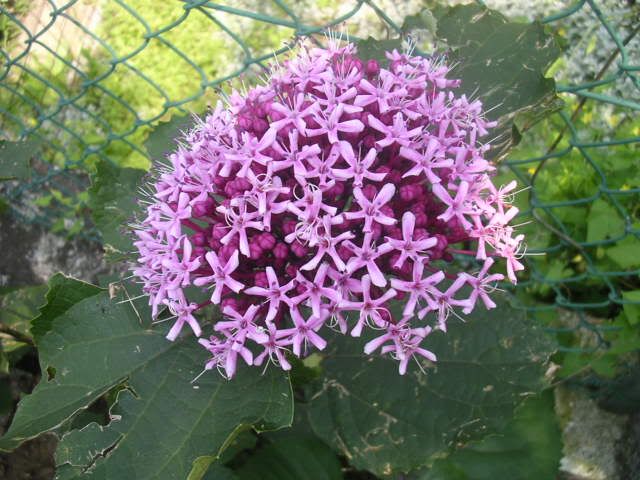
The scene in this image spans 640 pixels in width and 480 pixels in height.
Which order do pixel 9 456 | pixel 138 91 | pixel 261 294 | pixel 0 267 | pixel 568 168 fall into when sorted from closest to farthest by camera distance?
1. pixel 261 294
2. pixel 9 456
3. pixel 568 168
4. pixel 0 267
5. pixel 138 91

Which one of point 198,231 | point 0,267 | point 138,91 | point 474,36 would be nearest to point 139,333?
point 198,231

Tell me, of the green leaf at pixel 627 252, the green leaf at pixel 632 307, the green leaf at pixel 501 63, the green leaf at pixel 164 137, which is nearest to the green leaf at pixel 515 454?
the green leaf at pixel 632 307

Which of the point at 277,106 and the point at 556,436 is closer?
the point at 277,106

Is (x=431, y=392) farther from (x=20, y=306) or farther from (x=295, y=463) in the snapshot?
(x=20, y=306)

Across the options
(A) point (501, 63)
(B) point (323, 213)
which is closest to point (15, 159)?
(B) point (323, 213)

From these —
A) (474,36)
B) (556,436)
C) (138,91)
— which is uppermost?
(138,91)

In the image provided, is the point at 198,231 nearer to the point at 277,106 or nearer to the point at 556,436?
the point at 277,106

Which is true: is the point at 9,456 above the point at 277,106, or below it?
below

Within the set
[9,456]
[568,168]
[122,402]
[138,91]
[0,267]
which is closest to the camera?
[122,402]
